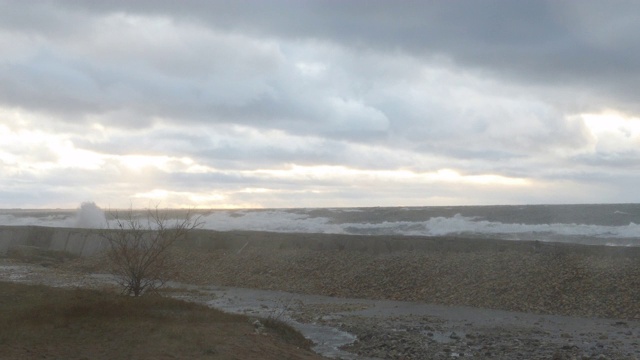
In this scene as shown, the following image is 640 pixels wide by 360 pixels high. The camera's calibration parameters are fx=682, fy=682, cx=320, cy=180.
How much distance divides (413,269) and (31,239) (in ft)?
87.7

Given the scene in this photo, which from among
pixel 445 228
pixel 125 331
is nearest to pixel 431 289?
pixel 125 331

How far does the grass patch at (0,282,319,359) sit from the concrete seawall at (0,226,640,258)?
1149cm

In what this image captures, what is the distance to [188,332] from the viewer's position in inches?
463

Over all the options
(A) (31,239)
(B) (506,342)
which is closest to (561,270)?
(B) (506,342)

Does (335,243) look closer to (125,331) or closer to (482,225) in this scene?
(125,331)

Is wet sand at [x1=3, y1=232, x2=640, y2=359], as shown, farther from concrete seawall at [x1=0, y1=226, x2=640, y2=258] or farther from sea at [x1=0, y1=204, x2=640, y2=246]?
sea at [x1=0, y1=204, x2=640, y2=246]

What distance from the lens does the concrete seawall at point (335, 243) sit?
22.1 m

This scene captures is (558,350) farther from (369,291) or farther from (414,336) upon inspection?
(369,291)

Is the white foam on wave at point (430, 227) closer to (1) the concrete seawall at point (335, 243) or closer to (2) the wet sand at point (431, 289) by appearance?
(1) the concrete seawall at point (335, 243)

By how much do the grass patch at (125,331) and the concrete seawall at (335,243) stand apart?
11.5m

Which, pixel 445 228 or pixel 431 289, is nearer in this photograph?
pixel 431 289

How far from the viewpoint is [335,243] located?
26766 mm

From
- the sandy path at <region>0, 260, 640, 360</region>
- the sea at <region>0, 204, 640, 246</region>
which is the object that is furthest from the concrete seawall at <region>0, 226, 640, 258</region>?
the sea at <region>0, 204, 640, 246</region>

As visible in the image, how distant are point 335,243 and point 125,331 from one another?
15.6 meters
